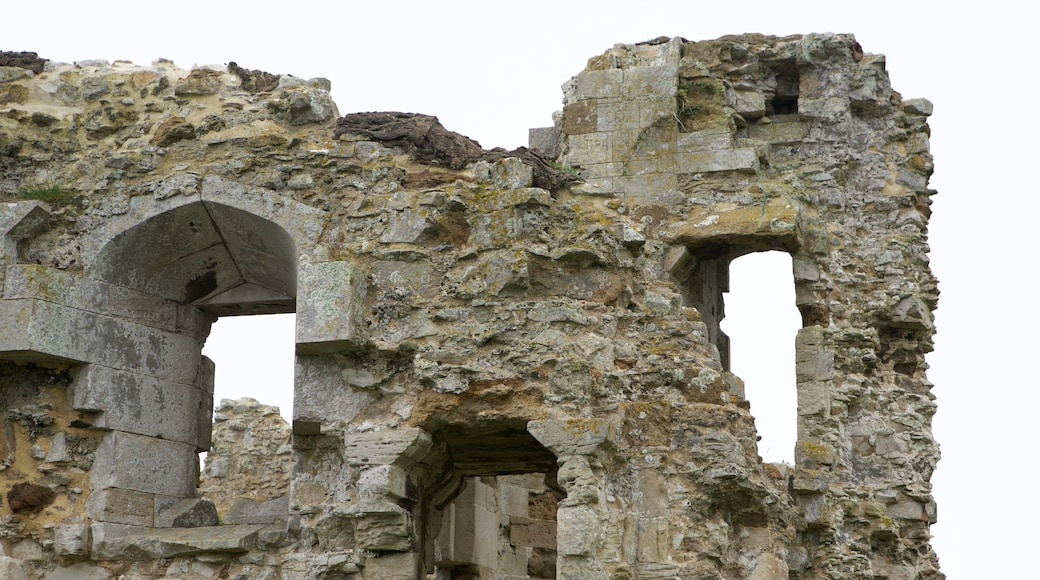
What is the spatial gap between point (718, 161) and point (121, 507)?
5.77m

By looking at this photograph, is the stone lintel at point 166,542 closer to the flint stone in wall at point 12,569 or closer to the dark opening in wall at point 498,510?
the flint stone in wall at point 12,569

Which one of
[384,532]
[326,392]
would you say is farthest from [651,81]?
[384,532]

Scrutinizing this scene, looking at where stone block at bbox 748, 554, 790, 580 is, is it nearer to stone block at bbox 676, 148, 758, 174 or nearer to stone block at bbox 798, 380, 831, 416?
stone block at bbox 798, 380, 831, 416

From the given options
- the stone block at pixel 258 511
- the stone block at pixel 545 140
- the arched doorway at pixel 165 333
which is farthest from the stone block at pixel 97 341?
the stone block at pixel 545 140

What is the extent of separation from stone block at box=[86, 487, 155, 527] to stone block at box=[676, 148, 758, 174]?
5387 millimetres

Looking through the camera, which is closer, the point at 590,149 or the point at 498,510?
the point at 590,149

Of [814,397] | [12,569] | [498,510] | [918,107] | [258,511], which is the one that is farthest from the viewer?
[498,510]

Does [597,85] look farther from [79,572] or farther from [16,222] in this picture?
[79,572]

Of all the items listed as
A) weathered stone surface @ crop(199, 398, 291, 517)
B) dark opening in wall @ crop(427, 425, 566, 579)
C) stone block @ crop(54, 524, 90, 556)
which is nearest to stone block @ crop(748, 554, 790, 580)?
dark opening in wall @ crop(427, 425, 566, 579)

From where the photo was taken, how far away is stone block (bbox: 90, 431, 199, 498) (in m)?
12.3

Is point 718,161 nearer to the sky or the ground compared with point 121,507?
nearer to the sky

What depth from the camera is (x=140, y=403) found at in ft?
41.5

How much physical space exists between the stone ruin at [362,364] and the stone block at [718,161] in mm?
1906

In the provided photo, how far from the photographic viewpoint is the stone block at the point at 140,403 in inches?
488
